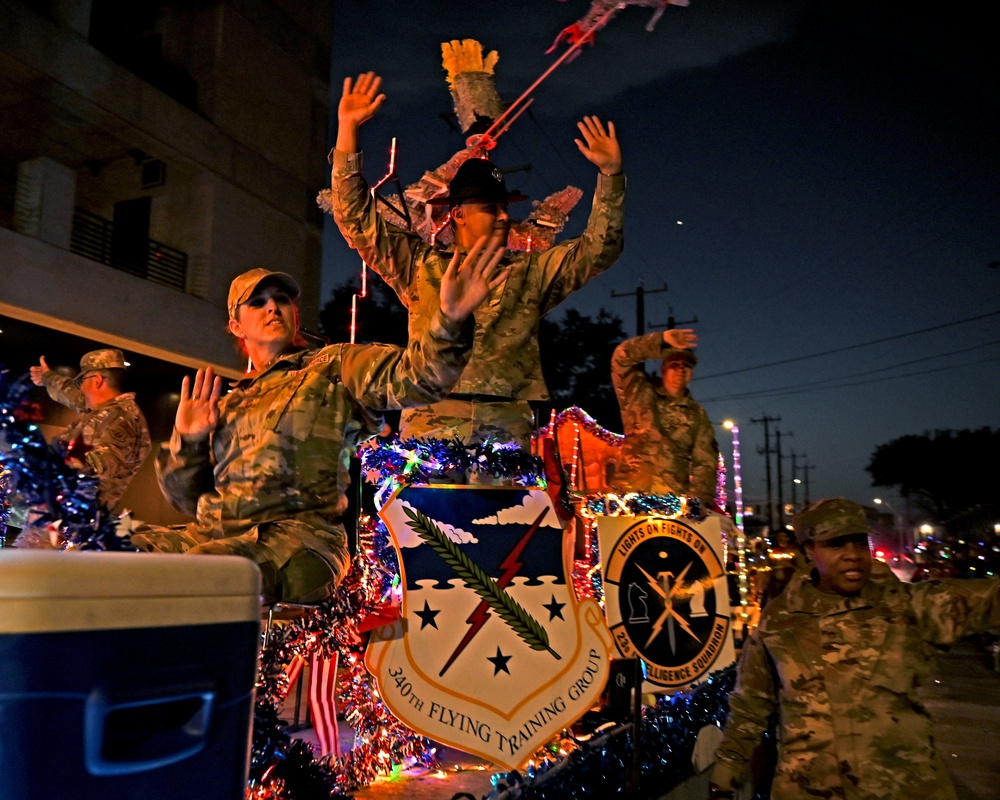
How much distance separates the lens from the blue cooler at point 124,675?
4.26 ft

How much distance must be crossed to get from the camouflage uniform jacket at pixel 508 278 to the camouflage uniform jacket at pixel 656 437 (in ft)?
5.78

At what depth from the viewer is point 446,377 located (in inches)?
125

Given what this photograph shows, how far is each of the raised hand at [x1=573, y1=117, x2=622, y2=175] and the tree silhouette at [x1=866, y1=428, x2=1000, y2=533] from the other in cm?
4405

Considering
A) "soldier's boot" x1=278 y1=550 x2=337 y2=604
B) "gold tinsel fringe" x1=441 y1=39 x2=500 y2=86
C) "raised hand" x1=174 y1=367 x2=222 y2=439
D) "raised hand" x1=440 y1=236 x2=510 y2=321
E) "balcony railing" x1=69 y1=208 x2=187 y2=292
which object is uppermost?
"balcony railing" x1=69 y1=208 x2=187 y2=292

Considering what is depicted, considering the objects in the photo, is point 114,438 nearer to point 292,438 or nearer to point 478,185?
point 292,438

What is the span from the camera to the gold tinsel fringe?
5.79 metres

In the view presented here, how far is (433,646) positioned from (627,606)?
6.44ft

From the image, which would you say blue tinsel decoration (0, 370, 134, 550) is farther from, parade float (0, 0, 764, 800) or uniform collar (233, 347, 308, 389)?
uniform collar (233, 347, 308, 389)

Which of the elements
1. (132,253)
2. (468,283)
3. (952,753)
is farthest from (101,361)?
(132,253)

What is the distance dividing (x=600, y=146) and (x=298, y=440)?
2.43 meters

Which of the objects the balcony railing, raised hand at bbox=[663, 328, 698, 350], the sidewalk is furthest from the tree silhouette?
raised hand at bbox=[663, 328, 698, 350]

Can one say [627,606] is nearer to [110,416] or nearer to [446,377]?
[446,377]

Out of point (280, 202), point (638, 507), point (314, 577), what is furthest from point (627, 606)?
point (280, 202)

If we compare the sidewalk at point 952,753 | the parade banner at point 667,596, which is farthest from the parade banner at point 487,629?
the parade banner at point 667,596
